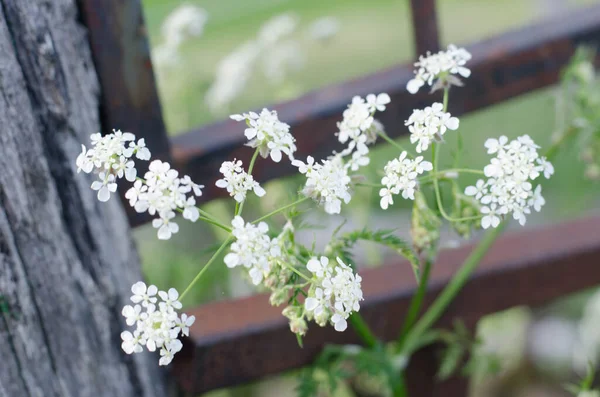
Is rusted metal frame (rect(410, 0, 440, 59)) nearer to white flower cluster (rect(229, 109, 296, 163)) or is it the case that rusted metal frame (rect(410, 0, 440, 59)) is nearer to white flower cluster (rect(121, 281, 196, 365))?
white flower cluster (rect(229, 109, 296, 163))

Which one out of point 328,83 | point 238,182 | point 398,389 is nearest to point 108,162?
point 238,182

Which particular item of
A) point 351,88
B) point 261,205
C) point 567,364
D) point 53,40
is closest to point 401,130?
point 351,88

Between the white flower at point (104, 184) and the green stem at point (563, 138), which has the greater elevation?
the green stem at point (563, 138)

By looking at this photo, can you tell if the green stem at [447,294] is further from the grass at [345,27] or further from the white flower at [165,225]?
the grass at [345,27]

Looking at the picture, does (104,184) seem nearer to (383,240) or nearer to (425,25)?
(383,240)

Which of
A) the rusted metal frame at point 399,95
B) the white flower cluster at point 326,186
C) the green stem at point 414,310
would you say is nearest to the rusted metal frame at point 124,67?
the rusted metal frame at point 399,95

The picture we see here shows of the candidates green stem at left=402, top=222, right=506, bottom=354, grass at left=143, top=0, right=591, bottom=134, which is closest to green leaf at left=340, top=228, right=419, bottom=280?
green stem at left=402, top=222, right=506, bottom=354
